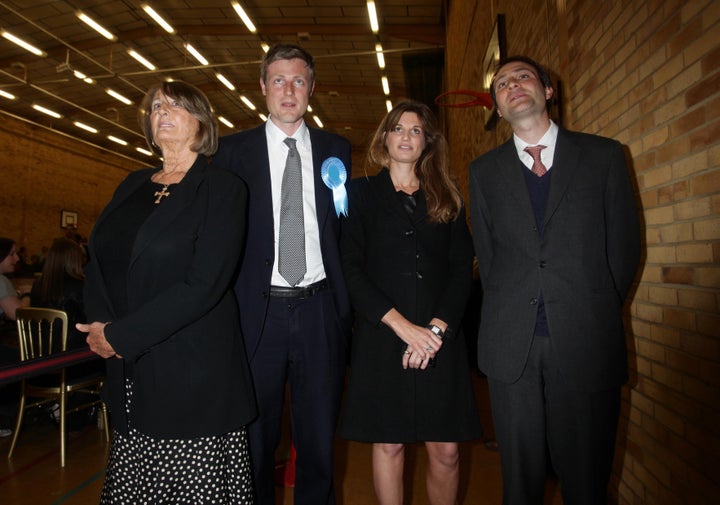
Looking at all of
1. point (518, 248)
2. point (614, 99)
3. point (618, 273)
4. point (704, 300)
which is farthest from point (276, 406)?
point (614, 99)

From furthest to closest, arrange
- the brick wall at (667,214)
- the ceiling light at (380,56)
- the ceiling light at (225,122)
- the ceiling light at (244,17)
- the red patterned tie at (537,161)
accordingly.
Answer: the ceiling light at (225,122)
the ceiling light at (380,56)
the ceiling light at (244,17)
the red patterned tie at (537,161)
the brick wall at (667,214)

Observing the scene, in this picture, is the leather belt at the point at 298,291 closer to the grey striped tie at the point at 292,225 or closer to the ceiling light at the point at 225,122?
the grey striped tie at the point at 292,225

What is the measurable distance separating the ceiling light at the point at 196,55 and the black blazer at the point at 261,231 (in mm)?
10423

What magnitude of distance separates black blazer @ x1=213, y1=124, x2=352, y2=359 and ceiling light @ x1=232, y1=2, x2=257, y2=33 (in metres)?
8.40

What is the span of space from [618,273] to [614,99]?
98 centimetres

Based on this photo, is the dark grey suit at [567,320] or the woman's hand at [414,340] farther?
the woman's hand at [414,340]

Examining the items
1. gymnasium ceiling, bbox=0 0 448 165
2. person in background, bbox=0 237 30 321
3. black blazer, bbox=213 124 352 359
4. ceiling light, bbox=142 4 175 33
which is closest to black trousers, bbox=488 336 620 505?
black blazer, bbox=213 124 352 359

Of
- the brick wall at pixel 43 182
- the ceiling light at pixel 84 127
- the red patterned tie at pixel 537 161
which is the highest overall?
the ceiling light at pixel 84 127

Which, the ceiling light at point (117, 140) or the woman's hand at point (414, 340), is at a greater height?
the ceiling light at point (117, 140)

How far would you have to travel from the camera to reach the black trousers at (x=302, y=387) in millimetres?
1711

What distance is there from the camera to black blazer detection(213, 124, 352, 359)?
66.2 inches

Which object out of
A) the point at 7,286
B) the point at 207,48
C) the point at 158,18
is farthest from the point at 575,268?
the point at 207,48

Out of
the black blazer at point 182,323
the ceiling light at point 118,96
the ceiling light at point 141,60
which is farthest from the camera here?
the ceiling light at point 118,96

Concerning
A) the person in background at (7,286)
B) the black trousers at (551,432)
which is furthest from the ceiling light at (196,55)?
the black trousers at (551,432)
